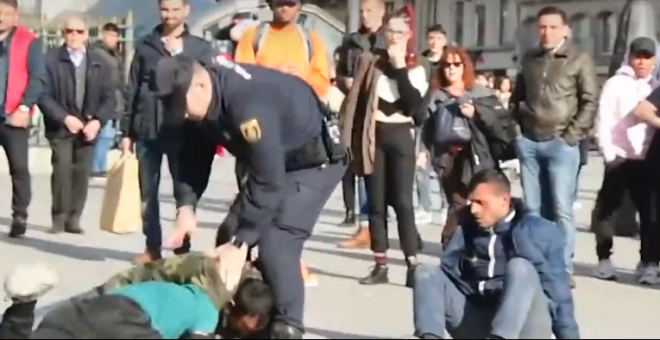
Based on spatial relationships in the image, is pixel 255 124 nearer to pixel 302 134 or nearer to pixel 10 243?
pixel 302 134

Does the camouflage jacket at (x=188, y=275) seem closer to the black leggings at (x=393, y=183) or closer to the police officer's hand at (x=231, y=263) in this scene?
the police officer's hand at (x=231, y=263)

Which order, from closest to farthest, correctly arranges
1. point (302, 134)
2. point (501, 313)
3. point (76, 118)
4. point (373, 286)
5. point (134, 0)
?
1. point (501, 313)
2. point (302, 134)
3. point (373, 286)
4. point (76, 118)
5. point (134, 0)

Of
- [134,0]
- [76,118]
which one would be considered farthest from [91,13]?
[76,118]

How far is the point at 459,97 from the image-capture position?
9.65 metres

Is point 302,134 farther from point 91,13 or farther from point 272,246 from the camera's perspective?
point 91,13

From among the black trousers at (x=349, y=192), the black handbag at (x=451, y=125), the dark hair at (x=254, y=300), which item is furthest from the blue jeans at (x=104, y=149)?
the dark hair at (x=254, y=300)

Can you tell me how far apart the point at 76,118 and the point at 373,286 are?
3876mm

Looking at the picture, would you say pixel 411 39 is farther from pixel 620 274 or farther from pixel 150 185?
pixel 620 274

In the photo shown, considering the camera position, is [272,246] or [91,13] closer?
[272,246]

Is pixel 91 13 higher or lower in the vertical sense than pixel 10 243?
higher

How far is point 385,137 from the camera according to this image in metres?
8.95

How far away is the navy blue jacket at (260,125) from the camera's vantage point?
593cm

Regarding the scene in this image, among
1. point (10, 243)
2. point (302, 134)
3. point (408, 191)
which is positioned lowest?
point (10, 243)

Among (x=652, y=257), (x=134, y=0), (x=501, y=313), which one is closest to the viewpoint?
(x=501, y=313)
